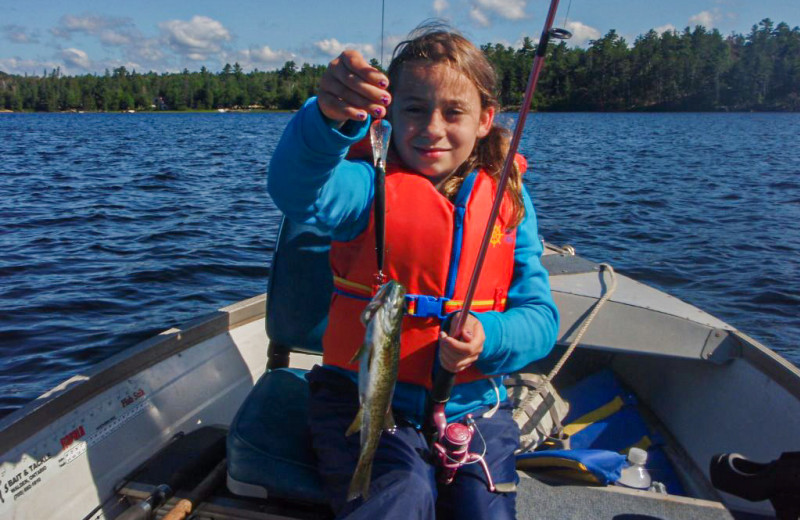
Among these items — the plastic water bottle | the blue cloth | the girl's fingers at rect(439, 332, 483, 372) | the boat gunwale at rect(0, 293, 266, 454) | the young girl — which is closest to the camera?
the girl's fingers at rect(439, 332, 483, 372)

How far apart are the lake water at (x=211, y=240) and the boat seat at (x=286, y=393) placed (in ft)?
14.1

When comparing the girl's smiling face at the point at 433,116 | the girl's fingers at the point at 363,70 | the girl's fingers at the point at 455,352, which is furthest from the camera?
the girl's smiling face at the point at 433,116

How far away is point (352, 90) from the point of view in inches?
76.5

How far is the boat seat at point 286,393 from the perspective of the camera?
8.77 ft

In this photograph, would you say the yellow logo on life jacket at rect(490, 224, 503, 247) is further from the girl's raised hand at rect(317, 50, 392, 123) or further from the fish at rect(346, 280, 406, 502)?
the girl's raised hand at rect(317, 50, 392, 123)

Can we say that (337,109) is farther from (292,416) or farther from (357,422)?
(292,416)

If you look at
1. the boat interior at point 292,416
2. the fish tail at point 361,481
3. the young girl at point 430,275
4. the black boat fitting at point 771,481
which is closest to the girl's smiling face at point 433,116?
the young girl at point 430,275

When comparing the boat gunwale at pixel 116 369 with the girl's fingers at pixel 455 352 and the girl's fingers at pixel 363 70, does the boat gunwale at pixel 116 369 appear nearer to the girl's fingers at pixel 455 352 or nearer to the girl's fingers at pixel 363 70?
the girl's fingers at pixel 455 352

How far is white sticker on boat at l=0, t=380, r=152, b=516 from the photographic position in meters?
2.61

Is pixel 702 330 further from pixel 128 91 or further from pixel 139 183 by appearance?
pixel 128 91

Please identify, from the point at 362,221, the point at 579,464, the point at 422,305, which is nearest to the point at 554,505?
the point at 579,464

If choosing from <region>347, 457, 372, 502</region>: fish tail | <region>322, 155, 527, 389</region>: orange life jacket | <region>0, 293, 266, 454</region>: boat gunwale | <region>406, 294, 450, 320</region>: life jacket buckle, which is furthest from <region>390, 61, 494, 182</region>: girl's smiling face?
<region>0, 293, 266, 454</region>: boat gunwale

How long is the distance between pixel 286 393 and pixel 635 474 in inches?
81.2

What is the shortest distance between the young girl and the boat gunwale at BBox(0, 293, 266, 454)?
1.22 meters
